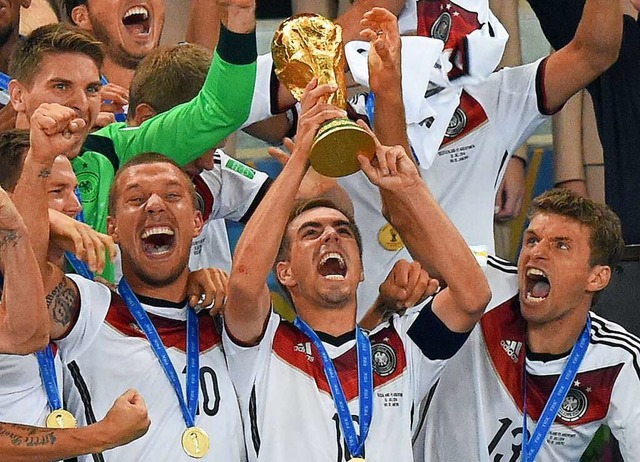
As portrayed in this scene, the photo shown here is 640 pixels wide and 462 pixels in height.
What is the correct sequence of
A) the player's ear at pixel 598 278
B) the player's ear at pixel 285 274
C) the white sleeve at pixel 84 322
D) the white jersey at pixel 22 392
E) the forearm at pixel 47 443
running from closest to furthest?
the forearm at pixel 47 443 < the white jersey at pixel 22 392 < the white sleeve at pixel 84 322 < the player's ear at pixel 285 274 < the player's ear at pixel 598 278

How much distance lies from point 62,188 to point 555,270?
62.5 inches

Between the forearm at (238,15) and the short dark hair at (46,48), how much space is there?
0.49m

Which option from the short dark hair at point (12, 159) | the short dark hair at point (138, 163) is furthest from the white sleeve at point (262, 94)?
the short dark hair at point (12, 159)

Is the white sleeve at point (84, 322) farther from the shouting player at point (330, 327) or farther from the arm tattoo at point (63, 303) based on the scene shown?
the shouting player at point (330, 327)

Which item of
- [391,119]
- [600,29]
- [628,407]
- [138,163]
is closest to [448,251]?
[391,119]

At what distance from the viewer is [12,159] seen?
13.9 ft

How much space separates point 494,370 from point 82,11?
1882 mm

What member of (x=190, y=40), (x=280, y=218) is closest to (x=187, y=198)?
(x=280, y=218)

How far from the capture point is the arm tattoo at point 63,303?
4.07 meters

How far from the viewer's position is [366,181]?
5.10 metres

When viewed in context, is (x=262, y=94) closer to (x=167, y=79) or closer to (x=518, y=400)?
(x=167, y=79)

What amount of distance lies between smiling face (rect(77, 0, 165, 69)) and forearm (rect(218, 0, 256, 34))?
3.14 ft

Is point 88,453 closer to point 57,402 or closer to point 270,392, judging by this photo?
point 57,402

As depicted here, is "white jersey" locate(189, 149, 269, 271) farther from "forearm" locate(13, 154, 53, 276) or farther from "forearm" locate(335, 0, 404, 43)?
"forearm" locate(13, 154, 53, 276)
